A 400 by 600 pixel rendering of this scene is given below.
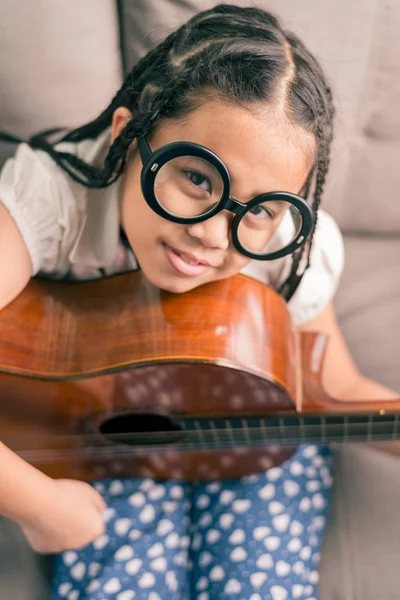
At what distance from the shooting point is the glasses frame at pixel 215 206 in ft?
2.12

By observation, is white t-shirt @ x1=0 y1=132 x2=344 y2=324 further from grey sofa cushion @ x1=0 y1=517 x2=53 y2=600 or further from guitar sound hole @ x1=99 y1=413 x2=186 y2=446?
grey sofa cushion @ x1=0 y1=517 x2=53 y2=600

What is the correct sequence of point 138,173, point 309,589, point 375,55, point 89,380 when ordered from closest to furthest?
point 138,173
point 89,380
point 309,589
point 375,55

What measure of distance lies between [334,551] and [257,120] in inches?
27.3

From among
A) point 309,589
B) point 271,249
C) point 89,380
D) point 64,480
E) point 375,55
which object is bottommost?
point 309,589

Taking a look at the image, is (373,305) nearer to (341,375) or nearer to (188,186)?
(341,375)

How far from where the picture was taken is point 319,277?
3.34 ft

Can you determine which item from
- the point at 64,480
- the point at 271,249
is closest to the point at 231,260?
the point at 271,249

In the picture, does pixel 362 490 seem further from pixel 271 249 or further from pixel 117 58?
pixel 117 58

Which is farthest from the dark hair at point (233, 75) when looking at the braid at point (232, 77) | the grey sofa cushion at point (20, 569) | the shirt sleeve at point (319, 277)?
the grey sofa cushion at point (20, 569)

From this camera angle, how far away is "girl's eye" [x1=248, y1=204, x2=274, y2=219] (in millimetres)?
710

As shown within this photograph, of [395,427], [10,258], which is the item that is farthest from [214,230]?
[395,427]

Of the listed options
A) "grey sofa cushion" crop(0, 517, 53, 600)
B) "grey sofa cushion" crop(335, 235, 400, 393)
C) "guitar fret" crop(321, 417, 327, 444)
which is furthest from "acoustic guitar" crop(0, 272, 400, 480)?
"grey sofa cushion" crop(335, 235, 400, 393)

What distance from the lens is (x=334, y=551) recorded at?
3.30 ft

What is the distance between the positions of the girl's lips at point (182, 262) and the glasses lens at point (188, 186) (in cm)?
7
